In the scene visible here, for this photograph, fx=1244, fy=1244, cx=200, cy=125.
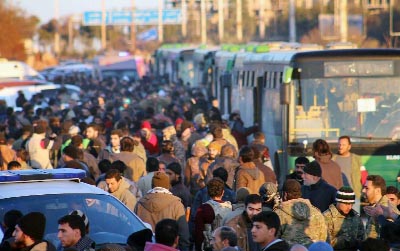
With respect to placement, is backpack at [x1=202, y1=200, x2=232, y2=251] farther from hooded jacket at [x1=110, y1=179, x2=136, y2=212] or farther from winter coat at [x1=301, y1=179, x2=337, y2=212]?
hooded jacket at [x1=110, y1=179, x2=136, y2=212]

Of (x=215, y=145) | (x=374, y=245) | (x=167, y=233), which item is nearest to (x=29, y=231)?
(x=167, y=233)

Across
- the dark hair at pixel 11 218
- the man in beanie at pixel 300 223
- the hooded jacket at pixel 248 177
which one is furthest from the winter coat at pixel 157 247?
the hooded jacket at pixel 248 177

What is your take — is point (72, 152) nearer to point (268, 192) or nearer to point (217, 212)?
point (217, 212)

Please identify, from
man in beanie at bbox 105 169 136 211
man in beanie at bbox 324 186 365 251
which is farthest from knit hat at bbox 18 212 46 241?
man in beanie at bbox 105 169 136 211

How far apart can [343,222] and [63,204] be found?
2.71m

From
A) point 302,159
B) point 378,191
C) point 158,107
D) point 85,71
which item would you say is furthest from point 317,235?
point 85,71

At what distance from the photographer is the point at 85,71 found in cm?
7906

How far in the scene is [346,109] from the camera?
1908 centimetres

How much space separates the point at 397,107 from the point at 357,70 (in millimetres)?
869

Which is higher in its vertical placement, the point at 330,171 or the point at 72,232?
the point at 72,232

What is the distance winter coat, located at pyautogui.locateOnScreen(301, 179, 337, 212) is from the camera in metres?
12.4

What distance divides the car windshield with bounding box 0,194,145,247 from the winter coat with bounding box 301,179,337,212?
298 centimetres

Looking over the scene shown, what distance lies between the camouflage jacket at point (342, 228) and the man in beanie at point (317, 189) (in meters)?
1.23

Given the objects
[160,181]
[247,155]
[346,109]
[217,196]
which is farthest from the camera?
[346,109]
